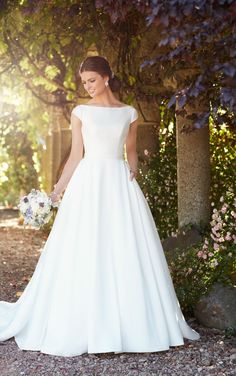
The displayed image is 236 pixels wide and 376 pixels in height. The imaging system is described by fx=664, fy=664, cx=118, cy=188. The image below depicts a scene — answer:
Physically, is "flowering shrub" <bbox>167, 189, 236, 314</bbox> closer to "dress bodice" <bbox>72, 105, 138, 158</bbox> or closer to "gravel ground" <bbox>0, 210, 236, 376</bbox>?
"gravel ground" <bbox>0, 210, 236, 376</bbox>

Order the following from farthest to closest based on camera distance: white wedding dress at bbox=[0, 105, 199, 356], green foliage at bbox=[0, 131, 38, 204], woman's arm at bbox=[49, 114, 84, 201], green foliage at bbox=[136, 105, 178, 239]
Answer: green foliage at bbox=[0, 131, 38, 204]
green foliage at bbox=[136, 105, 178, 239]
woman's arm at bbox=[49, 114, 84, 201]
white wedding dress at bbox=[0, 105, 199, 356]

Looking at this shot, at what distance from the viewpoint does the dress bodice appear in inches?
173

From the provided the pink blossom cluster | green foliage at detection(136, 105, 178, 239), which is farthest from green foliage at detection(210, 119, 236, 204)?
the pink blossom cluster

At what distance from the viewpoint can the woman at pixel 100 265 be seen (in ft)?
13.7

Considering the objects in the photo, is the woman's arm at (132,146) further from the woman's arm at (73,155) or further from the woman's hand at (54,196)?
the woman's hand at (54,196)

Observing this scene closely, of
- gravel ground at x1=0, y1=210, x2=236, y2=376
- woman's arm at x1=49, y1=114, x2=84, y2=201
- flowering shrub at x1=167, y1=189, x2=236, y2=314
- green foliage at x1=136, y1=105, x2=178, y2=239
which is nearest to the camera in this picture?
gravel ground at x1=0, y1=210, x2=236, y2=376

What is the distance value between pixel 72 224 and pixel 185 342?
1103 millimetres

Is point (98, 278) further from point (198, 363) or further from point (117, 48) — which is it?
point (117, 48)

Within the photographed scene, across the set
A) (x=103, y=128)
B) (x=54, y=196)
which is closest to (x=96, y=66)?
(x=103, y=128)

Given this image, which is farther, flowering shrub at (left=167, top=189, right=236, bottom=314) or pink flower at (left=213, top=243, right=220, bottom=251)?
pink flower at (left=213, top=243, right=220, bottom=251)

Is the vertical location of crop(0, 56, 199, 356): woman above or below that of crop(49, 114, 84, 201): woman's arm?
below

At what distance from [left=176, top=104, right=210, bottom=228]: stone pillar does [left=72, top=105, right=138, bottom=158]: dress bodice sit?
1.94m

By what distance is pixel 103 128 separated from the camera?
441cm

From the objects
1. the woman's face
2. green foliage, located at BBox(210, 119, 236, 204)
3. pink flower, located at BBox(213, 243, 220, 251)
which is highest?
the woman's face
